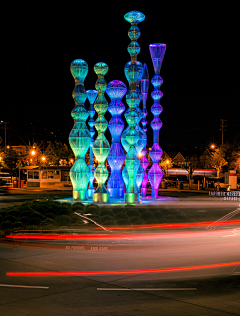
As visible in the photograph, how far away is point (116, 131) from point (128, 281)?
1886cm

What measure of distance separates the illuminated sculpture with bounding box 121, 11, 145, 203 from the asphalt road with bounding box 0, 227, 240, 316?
11788 mm

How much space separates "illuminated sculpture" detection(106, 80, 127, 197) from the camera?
26.6m

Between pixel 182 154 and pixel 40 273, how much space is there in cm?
10428

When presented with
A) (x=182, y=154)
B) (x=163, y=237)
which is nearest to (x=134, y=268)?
(x=163, y=237)

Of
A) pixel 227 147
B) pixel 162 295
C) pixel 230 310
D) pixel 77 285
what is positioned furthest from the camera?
pixel 227 147

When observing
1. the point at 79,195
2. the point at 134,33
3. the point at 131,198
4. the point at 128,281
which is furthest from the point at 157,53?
the point at 128,281

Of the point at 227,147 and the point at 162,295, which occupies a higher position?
the point at 227,147

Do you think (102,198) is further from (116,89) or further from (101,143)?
(116,89)

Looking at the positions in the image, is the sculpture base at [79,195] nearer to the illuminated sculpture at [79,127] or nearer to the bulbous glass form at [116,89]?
the illuminated sculpture at [79,127]

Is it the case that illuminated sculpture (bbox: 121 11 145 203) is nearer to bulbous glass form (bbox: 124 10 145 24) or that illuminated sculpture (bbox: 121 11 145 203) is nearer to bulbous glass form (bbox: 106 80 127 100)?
bulbous glass form (bbox: 124 10 145 24)

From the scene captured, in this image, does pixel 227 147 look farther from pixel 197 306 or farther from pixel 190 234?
pixel 197 306

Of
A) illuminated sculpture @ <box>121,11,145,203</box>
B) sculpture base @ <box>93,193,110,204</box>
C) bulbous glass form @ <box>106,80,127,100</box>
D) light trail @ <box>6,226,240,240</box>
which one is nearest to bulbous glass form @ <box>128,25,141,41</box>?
illuminated sculpture @ <box>121,11,145,203</box>

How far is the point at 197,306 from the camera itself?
7.16m

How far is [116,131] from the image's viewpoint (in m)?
27.2
